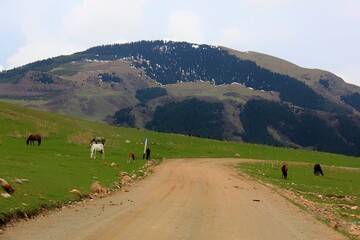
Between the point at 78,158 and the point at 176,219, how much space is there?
29.3 m

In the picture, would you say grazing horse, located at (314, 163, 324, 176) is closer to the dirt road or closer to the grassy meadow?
the grassy meadow

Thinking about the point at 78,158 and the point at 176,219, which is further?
the point at 78,158

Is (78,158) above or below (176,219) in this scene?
above

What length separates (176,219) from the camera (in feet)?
63.3

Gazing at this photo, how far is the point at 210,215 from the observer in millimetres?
20922

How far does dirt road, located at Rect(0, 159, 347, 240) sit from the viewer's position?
1597 cm

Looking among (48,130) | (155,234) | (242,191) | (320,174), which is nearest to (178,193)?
(242,191)

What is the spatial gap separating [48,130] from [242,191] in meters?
49.9

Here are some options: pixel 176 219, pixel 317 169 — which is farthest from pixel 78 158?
pixel 317 169

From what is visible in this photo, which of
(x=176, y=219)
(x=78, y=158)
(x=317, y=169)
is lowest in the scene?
(x=176, y=219)

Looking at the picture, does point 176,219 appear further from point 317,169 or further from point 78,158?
point 317,169

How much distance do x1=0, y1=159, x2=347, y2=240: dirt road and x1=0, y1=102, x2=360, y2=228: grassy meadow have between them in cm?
215

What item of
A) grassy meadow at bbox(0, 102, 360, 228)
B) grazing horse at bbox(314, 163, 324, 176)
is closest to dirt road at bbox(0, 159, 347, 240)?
grassy meadow at bbox(0, 102, 360, 228)

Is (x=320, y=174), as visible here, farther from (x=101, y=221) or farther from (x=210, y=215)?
(x=101, y=221)
